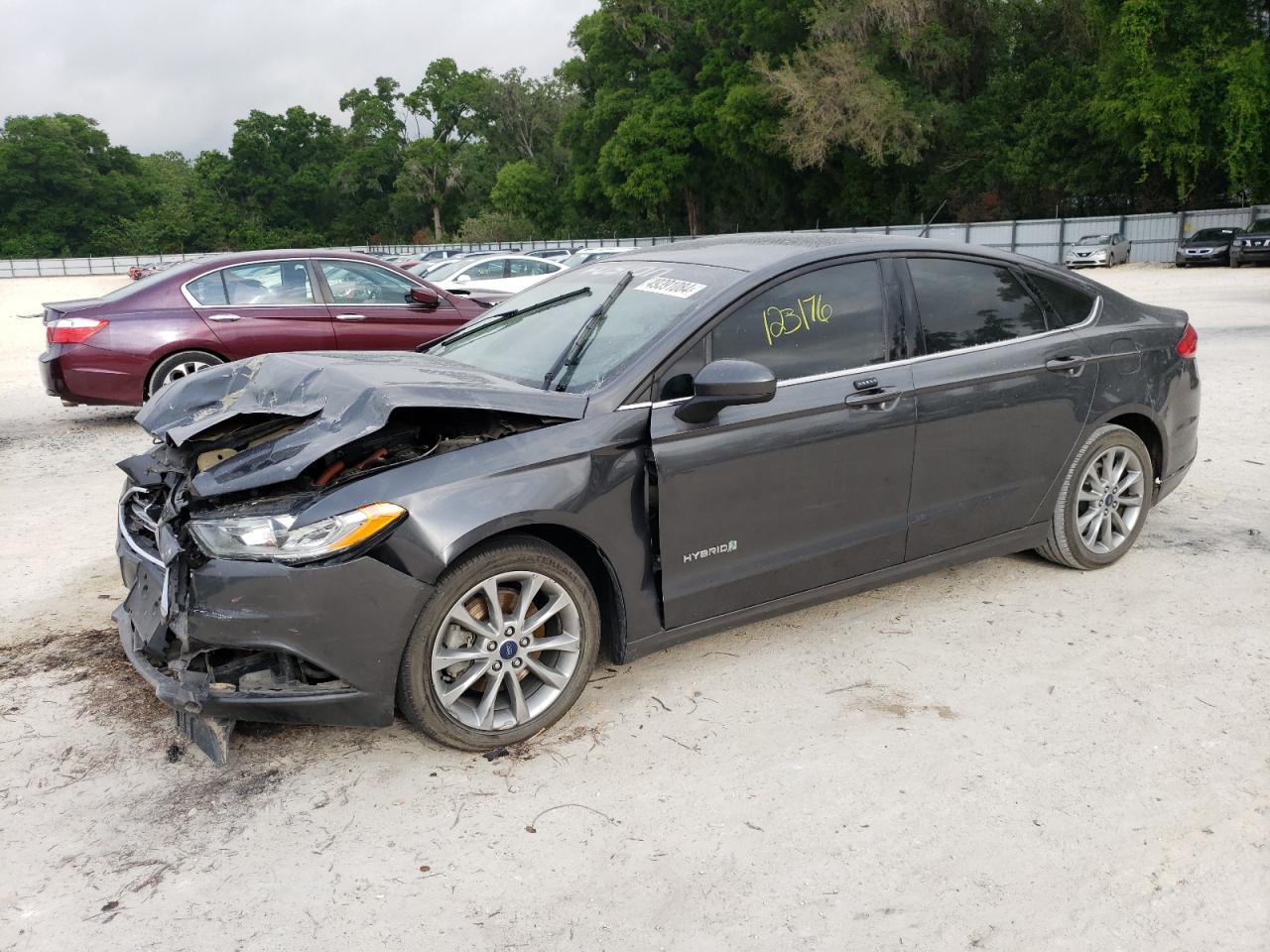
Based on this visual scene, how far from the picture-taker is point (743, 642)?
4293 millimetres

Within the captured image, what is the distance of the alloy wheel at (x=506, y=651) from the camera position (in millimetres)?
3311

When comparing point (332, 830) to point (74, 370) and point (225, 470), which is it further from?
point (74, 370)

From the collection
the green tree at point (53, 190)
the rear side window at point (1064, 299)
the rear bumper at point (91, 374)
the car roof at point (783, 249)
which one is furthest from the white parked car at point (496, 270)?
the green tree at point (53, 190)

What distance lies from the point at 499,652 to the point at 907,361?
6.70 ft

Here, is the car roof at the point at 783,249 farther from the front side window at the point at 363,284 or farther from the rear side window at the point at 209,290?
the rear side window at the point at 209,290

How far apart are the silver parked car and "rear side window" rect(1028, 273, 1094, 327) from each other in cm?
3307

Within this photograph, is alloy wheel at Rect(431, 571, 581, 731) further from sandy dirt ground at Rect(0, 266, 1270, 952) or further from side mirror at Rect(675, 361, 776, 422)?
side mirror at Rect(675, 361, 776, 422)

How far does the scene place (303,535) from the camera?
3113mm

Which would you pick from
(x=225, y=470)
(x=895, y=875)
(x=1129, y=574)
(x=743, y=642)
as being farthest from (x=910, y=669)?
(x=225, y=470)

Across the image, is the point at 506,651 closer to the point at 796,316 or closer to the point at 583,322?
the point at 583,322

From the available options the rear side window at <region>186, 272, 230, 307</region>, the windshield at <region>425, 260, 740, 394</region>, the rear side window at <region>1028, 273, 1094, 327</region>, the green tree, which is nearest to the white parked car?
the rear side window at <region>186, 272, 230, 307</region>

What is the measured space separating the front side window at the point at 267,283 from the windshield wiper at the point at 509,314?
15.5 ft

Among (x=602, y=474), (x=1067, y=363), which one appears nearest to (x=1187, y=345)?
(x=1067, y=363)

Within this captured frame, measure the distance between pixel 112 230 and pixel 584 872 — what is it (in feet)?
315
